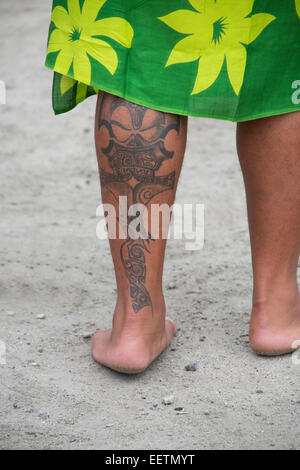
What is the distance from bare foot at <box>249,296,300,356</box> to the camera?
1.51m

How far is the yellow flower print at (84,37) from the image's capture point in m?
1.27

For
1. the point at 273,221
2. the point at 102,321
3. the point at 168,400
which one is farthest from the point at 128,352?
the point at 273,221

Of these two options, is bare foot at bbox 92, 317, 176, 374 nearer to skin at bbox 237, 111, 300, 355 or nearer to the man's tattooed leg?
the man's tattooed leg

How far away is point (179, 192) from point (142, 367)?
1380 mm

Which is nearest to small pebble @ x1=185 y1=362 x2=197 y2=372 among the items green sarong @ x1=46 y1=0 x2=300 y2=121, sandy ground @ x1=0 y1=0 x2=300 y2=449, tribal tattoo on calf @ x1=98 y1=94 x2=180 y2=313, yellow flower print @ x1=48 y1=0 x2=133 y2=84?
sandy ground @ x1=0 y1=0 x2=300 y2=449

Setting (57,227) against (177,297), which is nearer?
(177,297)

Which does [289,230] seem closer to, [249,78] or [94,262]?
[249,78]

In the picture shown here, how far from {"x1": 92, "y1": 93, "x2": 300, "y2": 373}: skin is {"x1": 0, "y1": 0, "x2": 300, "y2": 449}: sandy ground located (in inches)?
3.1

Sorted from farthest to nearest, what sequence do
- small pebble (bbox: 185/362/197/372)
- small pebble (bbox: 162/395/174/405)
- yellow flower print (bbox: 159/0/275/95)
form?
1. small pebble (bbox: 185/362/197/372)
2. small pebble (bbox: 162/395/174/405)
3. yellow flower print (bbox: 159/0/275/95)

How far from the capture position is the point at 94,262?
214cm

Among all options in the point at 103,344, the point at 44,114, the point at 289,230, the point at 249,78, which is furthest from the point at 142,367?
the point at 44,114

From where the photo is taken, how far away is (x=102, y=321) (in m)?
1.76

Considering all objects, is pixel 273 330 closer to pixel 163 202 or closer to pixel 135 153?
pixel 163 202

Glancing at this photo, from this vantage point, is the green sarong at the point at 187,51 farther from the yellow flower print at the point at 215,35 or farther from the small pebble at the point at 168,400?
the small pebble at the point at 168,400
